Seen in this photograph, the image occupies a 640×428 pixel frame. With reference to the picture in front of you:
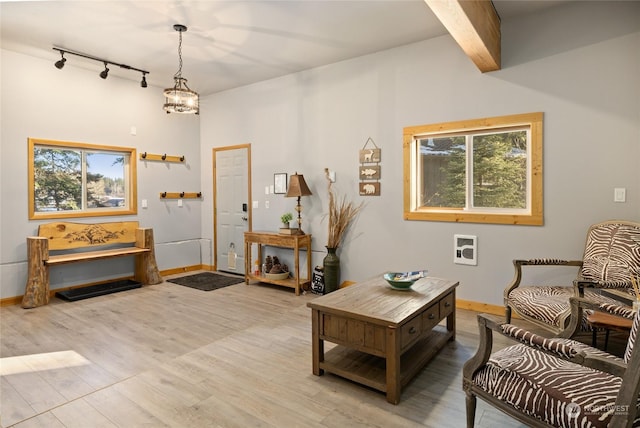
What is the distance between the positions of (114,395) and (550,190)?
3.98m

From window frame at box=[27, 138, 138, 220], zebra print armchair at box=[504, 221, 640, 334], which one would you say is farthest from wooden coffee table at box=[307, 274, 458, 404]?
window frame at box=[27, 138, 138, 220]

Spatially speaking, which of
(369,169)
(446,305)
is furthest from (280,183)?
(446,305)

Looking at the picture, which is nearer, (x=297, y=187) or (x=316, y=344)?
(x=316, y=344)

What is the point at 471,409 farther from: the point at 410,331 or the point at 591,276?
the point at 591,276

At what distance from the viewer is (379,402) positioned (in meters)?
2.27

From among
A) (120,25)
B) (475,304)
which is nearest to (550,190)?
(475,304)

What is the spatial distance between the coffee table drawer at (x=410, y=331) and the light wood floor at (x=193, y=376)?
12.6 inches

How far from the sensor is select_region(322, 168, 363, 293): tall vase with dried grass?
4.70 metres

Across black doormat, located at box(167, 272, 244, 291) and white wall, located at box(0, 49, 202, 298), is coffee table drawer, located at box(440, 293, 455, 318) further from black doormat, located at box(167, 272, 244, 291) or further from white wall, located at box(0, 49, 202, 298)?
white wall, located at box(0, 49, 202, 298)

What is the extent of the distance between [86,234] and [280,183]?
2.74m

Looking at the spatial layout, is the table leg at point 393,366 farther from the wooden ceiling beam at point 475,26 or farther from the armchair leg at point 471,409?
the wooden ceiling beam at point 475,26

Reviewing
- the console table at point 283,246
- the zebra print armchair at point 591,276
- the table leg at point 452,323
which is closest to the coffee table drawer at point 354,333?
the table leg at point 452,323

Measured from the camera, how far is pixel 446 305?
3006 mm

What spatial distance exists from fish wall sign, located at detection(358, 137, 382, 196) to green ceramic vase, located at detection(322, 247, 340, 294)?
0.87m
